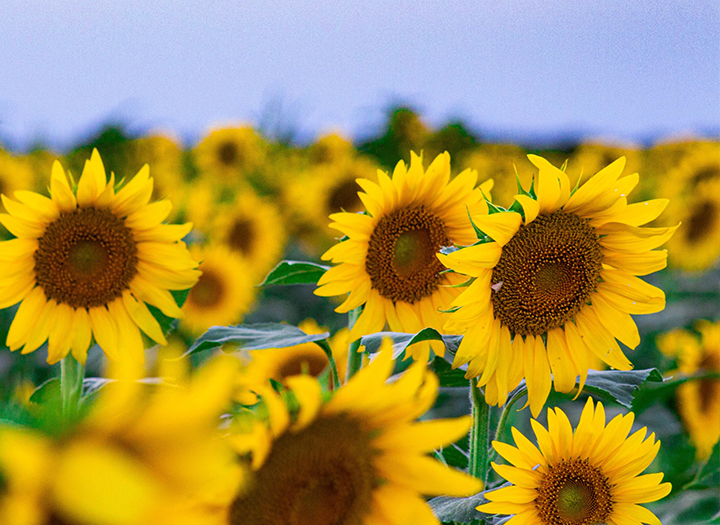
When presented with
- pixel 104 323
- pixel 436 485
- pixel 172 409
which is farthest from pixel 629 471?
pixel 104 323

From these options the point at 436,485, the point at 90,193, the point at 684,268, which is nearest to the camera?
the point at 436,485

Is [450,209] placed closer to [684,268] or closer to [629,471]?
[629,471]

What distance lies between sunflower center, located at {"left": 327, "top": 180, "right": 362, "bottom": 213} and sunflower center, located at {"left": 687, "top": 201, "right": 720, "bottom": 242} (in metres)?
1.47

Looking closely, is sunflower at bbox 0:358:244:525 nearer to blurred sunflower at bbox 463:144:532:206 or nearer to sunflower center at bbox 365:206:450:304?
sunflower center at bbox 365:206:450:304

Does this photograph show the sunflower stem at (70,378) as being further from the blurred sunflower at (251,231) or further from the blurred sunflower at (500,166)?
the blurred sunflower at (500,166)

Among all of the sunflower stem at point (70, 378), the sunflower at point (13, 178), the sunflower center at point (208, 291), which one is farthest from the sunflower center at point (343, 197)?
the sunflower stem at point (70, 378)

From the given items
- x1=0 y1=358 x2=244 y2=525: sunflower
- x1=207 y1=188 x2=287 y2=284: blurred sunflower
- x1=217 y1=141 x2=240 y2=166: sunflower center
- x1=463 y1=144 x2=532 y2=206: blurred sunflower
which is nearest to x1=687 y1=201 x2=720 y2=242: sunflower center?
x1=463 y1=144 x2=532 y2=206: blurred sunflower

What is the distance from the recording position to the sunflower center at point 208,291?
231 centimetres

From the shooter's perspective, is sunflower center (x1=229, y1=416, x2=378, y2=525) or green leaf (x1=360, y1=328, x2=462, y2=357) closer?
sunflower center (x1=229, y1=416, x2=378, y2=525)

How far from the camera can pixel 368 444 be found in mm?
576

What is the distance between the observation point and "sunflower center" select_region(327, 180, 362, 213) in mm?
2839

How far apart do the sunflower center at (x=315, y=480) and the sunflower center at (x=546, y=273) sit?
34cm

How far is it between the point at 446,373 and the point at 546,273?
0.62 feet

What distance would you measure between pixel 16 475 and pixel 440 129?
3765 mm
